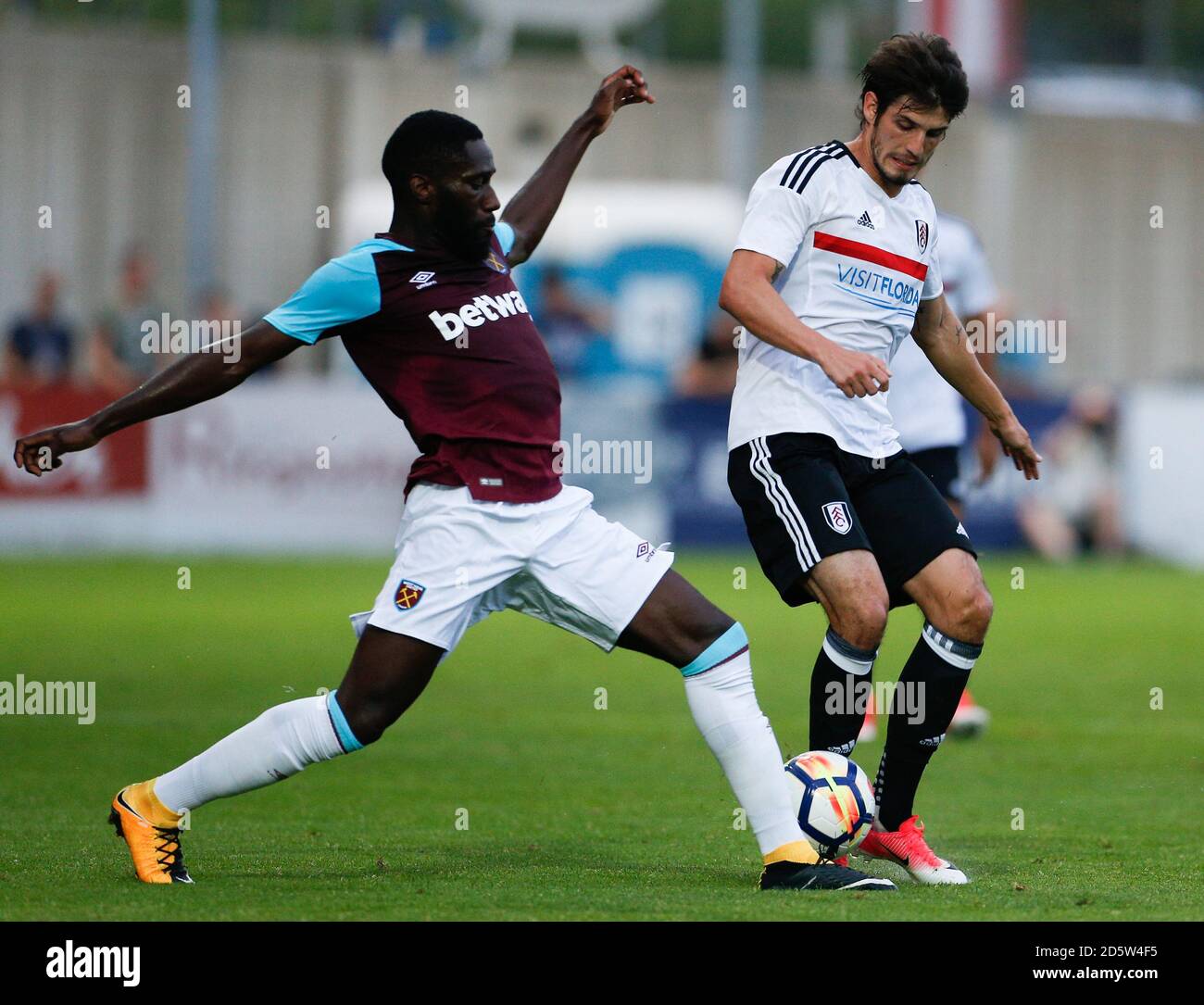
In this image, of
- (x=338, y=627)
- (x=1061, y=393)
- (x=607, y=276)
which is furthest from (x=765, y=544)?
(x=607, y=276)

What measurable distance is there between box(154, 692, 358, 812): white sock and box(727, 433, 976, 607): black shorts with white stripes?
1477mm

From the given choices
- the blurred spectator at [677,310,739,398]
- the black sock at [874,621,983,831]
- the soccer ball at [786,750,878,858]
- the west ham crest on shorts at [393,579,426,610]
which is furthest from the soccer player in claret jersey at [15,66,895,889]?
the blurred spectator at [677,310,739,398]

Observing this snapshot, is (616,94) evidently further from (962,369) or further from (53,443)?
(53,443)

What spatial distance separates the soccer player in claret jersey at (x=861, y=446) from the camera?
645 cm

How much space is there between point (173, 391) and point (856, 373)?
2019 millimetres

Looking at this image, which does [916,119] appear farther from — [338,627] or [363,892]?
[338,627]

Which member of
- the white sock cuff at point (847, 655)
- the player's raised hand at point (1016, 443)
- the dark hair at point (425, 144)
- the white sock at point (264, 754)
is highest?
the dark hair at point (425, 144)

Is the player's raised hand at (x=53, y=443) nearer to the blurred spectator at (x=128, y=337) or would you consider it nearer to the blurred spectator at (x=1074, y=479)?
the blurred spectator at (x=128, y=337)

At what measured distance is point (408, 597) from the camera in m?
5.96

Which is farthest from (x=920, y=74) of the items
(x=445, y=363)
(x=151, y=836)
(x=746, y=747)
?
(x=151, y=836)

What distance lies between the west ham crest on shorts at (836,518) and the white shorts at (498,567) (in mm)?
634

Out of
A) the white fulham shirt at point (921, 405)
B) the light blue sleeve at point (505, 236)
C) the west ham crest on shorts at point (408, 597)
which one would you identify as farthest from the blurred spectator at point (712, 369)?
the west ham crest on shorts at point (408, 597)

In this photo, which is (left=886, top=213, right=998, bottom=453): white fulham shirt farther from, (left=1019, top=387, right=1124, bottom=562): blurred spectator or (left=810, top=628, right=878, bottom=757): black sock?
(left=1019, top=387, right=1124, bottom=562): blurred spectator
